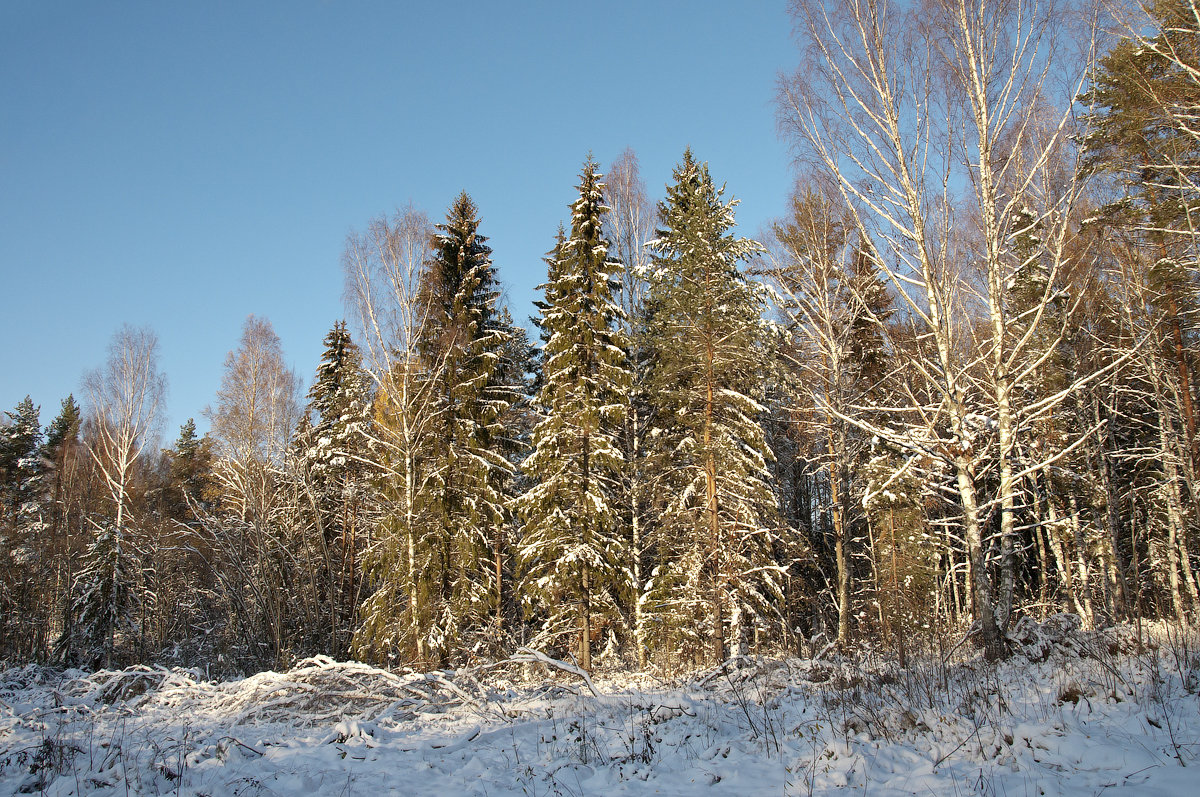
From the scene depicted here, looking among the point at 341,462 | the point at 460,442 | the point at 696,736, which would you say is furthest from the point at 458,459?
the point at 696,736

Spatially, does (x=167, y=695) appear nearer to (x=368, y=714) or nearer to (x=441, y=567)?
(x=368, y=714)

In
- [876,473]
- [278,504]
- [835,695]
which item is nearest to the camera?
[835,695]

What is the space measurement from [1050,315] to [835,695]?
12.7 meters

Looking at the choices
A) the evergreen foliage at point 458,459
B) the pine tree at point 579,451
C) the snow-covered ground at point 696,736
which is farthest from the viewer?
the evergreen foliage at point 458,459

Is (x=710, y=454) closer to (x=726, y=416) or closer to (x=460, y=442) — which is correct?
(x=726, y=416)

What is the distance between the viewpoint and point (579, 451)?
17.3 m

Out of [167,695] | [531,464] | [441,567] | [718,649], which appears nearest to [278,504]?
[441,567]

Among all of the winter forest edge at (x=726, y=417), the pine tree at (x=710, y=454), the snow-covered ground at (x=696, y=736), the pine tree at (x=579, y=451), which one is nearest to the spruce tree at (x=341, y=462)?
the winter forest edge at (x=726, y=417)

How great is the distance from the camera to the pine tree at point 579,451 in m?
16.4

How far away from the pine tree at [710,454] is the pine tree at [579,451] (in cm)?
149

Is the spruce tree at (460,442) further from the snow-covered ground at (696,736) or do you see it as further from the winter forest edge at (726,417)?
the snow-covered ground at (696,736)

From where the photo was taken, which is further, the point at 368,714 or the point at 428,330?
the point at 428,330

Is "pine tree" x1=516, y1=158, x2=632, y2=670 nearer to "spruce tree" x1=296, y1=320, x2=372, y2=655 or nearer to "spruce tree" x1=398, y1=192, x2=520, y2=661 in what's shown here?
"spruce tree" x1=398, y1=192, x2=520, y2=661

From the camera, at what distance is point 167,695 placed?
9602 mm
